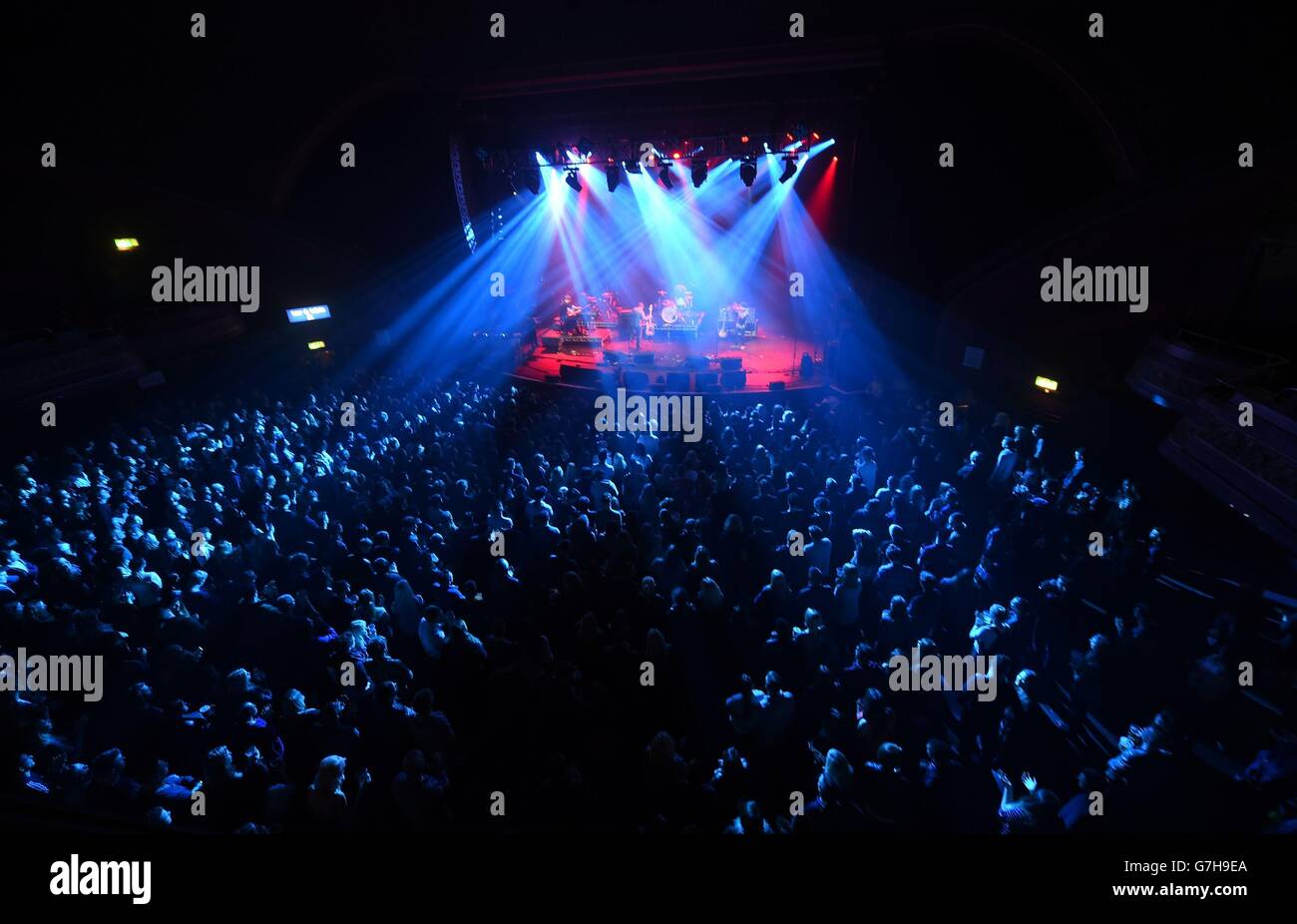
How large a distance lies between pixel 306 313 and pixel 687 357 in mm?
11490

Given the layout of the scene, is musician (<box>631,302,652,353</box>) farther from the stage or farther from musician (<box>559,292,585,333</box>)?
musician (<box>559,292,585,333</box>)

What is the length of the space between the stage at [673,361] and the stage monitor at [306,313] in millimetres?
6245

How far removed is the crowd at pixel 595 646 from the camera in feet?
12.2

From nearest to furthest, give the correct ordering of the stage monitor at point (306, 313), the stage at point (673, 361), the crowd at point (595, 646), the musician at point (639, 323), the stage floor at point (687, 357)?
the crowd at point (595, 646), the stage at point (673, 361), the stage floor at point (687, 357), the stage monitor at point (306, 313), the musician at point (639, 323)

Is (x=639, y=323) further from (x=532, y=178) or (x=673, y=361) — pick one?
(x=532, y=178)

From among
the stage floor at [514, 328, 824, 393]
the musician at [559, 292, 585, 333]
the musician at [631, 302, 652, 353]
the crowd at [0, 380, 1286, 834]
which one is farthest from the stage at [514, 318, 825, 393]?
the crowd at [0, 380, 1286, 834]

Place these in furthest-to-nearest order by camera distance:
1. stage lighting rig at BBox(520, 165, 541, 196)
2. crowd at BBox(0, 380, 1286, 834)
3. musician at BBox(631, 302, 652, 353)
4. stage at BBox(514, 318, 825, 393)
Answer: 1. musician at BBox(631, 302, 652, 353)
2. stage lighting rig at BBox(520, 165, 541, 196)
3. stage at BBox(514, 318, 825, 393)
4. crowd at BBox(0, 380, 1286, 834)

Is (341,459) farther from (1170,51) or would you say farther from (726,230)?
(726,230)

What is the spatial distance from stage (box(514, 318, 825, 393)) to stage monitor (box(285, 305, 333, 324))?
246 inches

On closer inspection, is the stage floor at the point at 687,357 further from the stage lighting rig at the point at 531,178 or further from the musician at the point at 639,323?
the stage lighting rig at the point at 531,178

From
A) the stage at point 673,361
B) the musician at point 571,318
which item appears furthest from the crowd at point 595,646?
the musician at point 571,318

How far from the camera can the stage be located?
Answer: 1521 centimetres

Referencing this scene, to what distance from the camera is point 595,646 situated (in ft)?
16.3
